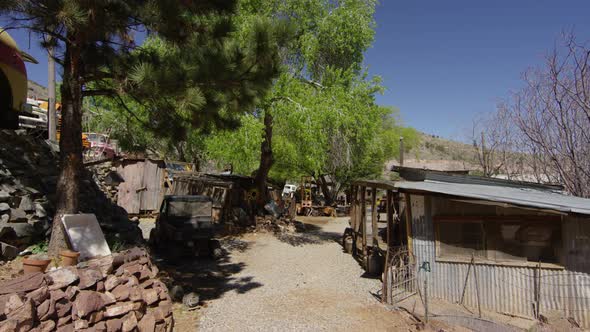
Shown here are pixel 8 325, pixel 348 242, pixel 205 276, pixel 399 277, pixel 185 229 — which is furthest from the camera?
pixel 348 242

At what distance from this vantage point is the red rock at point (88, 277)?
498 cm

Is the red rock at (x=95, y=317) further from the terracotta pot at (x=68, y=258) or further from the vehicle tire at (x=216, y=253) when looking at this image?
the vehicle tire at (x=216, y=253)

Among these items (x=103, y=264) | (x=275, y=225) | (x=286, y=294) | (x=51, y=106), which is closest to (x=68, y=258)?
(x=103, y=264)

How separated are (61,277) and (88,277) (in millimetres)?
390

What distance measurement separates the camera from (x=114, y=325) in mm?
4887

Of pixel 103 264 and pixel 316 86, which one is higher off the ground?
pixel 316 86

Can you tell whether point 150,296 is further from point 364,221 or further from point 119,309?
point 364,221

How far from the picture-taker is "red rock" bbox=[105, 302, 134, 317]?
4.97 m

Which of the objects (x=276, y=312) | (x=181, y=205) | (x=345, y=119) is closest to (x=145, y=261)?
(x=276, y=312)

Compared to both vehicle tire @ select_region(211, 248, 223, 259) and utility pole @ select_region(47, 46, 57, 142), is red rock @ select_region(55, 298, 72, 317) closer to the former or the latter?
vehicle tire @ select_region(211, 248, 223, 259)

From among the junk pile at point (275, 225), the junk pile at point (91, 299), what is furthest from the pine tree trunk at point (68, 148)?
the junk pile at point (275, 225)

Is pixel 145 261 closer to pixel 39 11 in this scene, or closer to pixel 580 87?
pixel 39 11

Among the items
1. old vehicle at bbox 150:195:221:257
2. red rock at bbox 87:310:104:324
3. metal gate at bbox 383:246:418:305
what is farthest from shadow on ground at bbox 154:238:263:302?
metal gate at bbox 383:246:418:305

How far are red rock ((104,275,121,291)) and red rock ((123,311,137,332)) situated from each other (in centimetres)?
49
